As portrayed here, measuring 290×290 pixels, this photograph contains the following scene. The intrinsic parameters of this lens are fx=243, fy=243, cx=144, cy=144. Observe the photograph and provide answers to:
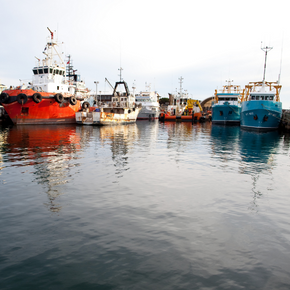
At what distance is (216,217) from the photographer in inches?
263

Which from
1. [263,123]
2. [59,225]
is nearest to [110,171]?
[59,225]

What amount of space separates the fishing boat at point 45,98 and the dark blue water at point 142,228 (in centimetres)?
2818

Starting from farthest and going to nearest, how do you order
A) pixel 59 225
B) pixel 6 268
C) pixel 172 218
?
pixel 172 218 < pixel 59 225 < pixel 6 268

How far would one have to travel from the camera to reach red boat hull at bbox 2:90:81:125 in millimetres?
36594

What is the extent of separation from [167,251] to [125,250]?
866 mm

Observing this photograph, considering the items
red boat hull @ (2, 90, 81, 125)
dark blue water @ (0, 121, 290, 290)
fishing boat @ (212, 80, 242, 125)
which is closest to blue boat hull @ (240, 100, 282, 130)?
fishing boat @ (212, 80, 242, 125)

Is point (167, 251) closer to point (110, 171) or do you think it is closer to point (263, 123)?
point (110, 171)

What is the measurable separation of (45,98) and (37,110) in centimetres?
223

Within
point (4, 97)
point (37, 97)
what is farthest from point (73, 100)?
point (4, 97)

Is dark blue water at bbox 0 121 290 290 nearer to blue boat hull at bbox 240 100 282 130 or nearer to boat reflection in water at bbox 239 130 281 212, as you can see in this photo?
boat reflection in water at bbox 239 130 281 212

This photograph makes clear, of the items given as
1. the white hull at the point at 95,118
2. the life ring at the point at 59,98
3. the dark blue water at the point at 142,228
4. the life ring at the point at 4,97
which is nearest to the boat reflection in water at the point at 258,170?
the dark blue water at the point at 142,228

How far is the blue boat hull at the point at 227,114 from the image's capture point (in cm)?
5472

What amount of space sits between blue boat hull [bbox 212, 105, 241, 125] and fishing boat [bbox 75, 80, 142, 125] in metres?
19.3

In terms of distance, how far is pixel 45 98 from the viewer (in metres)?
37.4
